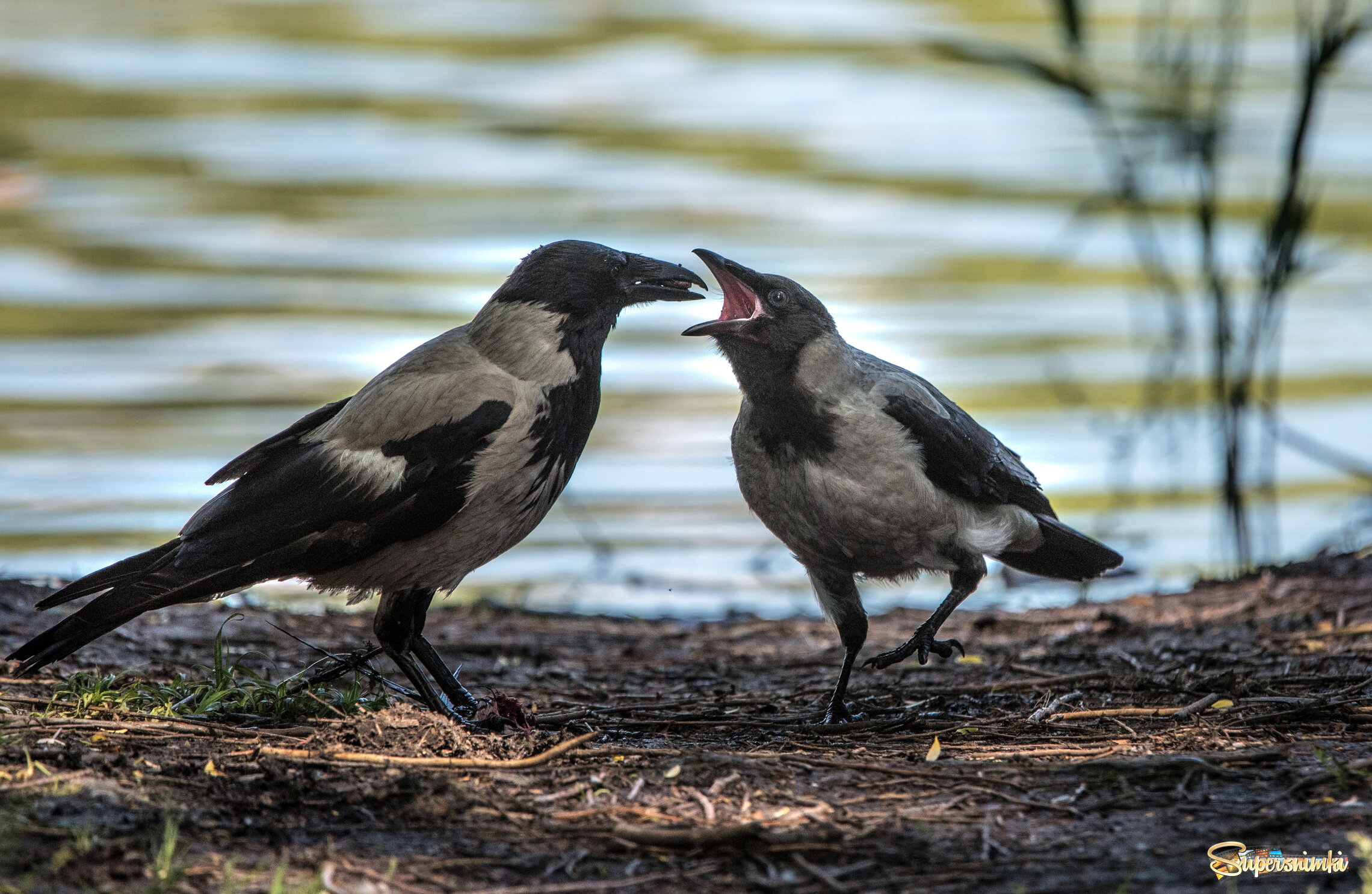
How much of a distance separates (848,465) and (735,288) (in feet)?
2.56

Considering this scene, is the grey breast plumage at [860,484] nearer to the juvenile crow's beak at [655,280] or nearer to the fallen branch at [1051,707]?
the juvenile crow's beak at [655,280]

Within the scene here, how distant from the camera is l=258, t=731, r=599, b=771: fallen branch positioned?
3721 mm

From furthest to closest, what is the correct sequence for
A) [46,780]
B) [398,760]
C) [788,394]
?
[788,394] → [398,760] → [46,780]

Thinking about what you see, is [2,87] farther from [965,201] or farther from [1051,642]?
[1051,642]

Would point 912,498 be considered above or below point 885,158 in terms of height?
below

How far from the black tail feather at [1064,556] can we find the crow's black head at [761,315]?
109 centimetres

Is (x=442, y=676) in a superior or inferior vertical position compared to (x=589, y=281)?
inferior

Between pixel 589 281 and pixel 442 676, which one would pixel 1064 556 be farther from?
pixel 442 676

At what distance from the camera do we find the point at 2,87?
17.8 metres

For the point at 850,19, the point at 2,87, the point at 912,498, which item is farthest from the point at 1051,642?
the point at 850,19

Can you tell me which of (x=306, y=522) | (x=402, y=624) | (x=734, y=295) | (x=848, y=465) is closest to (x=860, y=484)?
(x=848, y=465)

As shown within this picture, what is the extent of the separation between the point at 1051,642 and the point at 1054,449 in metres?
3.32

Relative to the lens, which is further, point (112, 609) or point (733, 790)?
point (112, 609)

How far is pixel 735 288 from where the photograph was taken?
507cm
